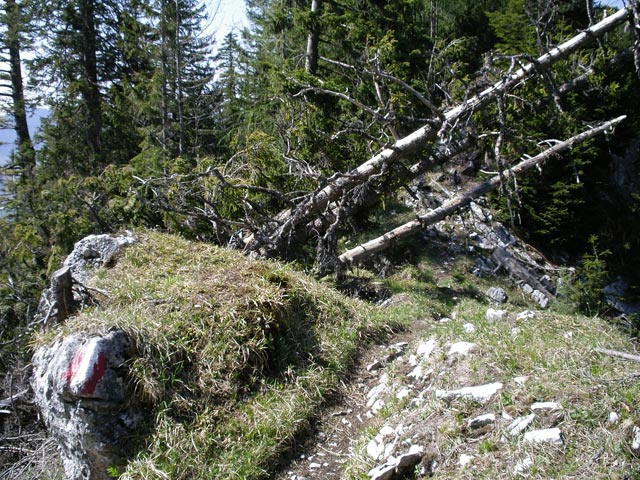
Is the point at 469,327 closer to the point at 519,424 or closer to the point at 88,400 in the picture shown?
the point at 519,424

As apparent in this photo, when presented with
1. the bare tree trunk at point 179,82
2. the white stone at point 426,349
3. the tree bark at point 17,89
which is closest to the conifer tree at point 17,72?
the tree bark at point 17,89

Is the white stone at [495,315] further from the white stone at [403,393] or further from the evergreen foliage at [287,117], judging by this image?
the evergreen foliage at [287,117]

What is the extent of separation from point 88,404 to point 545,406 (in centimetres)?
335

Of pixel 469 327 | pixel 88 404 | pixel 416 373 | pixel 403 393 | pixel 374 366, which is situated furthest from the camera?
pixel 374 366

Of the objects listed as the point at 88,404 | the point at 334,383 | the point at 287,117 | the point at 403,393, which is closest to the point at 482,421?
the point at 403,393

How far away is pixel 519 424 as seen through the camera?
3025 millimetres

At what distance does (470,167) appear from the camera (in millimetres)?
15164

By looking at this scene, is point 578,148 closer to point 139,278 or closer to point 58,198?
point 139,278

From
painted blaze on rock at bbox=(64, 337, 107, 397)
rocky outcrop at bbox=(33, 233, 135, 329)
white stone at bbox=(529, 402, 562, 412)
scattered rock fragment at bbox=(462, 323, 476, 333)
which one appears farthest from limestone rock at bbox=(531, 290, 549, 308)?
painted blaze on rock at bbox=(64, 337, 107, 397)

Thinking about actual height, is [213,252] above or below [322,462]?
above

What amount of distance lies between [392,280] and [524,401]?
19.0ft

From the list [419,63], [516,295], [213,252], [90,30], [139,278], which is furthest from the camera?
[90,30]

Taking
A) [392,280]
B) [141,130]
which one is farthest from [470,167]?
[141,130]

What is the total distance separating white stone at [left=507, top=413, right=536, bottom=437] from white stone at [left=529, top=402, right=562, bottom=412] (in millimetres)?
67
